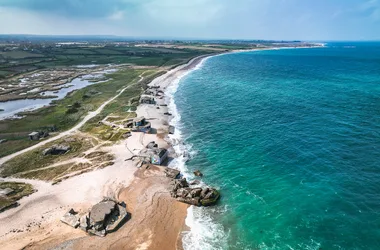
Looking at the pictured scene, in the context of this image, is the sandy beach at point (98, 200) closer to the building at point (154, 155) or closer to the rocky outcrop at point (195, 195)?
the rocky outcrop at point (195, 195)

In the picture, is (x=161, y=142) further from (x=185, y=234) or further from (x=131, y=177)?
(x=185, y=234)

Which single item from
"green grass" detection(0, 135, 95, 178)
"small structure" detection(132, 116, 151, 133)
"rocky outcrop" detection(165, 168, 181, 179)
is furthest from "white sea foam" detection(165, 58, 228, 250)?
"green grass" detection(0, 135, 95, 178)

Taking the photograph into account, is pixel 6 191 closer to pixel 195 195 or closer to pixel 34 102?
pixel 195 195

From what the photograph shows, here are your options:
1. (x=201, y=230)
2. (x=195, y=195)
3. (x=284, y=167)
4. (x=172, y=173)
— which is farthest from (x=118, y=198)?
(x=284, y=167)

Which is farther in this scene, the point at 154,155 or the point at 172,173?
the point at 154,155

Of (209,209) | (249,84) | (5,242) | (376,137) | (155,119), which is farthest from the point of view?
(249,84)

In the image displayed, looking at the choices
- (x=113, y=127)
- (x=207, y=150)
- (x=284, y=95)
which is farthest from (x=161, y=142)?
(x=284, y=95)

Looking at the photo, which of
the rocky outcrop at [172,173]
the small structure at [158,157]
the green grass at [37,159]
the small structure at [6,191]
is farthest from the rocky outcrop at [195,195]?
the small structure at [6,191]
